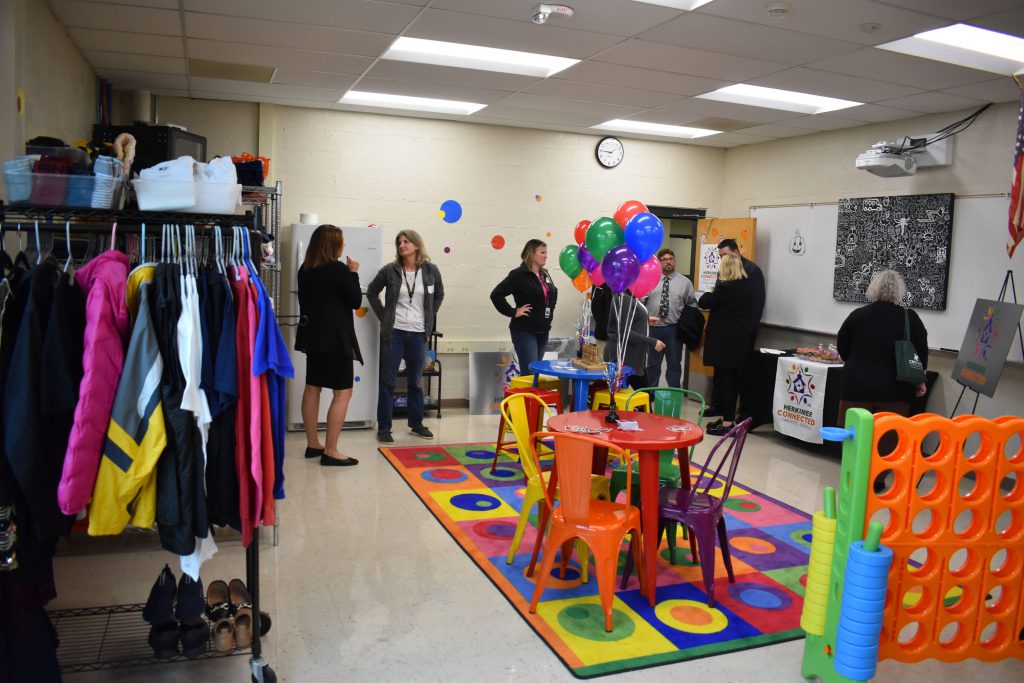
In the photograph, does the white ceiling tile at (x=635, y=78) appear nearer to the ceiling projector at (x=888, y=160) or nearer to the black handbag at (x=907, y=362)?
the ceiling projector at (x=888, y=160)

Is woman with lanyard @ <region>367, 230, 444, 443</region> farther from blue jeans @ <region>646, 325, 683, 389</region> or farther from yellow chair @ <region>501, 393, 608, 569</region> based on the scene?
yellow chair @ <region>501, 393, 608, 569</region>

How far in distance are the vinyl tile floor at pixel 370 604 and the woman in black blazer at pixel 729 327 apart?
226cm

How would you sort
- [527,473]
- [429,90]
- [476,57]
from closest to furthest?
[527,473], [476,57], [429,90]

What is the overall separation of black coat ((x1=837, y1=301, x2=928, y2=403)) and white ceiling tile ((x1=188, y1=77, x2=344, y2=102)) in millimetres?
4211

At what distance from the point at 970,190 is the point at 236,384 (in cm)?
562

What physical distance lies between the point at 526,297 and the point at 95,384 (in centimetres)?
406

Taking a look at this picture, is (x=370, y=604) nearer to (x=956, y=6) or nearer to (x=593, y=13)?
(x=593, y=13)

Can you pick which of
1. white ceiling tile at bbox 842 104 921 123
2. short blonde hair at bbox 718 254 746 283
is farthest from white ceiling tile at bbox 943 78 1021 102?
short blonde hair at bbox 718 254 746 283

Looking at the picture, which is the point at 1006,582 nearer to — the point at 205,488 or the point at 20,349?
the point at 205,488

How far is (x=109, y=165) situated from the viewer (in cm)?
248

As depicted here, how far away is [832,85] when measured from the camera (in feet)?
17.3

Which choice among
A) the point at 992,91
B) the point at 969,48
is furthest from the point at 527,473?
the point at 992,91

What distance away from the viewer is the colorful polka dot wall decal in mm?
7195

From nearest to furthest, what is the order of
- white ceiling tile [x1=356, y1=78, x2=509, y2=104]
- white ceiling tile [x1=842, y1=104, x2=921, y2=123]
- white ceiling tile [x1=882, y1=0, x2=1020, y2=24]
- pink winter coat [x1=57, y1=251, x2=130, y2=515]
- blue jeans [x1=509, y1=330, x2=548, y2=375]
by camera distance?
pink winter coat [x1=57, y1=251, x2=130, y2=515]
white ceiling tile [x1=882, y1=0, x2=1020, y2=24]
white ceiling tile [x1=356, y1=78, x2=509, y2=104]
white ceiling tile [x1=842, y1=104, x2=921, y2=123]
blue jeans [x1=509, y1=330, x2=548, y2=375]
